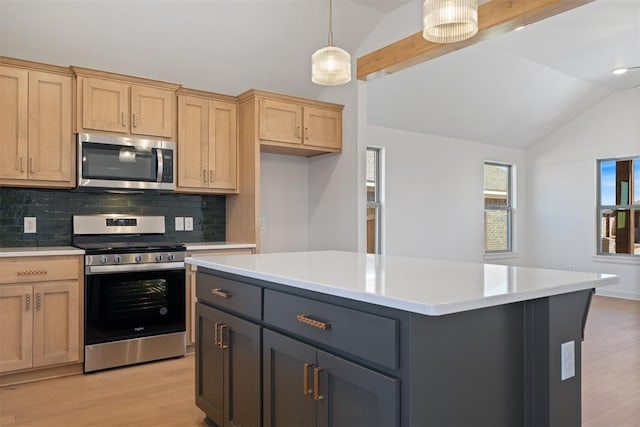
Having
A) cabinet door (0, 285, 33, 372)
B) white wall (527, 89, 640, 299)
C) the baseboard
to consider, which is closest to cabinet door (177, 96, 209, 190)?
cabinet door (0, 285, 33, 372)

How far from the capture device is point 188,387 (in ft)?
10.2

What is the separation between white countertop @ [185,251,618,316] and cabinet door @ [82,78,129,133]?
1893mm

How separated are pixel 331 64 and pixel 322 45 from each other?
195cm

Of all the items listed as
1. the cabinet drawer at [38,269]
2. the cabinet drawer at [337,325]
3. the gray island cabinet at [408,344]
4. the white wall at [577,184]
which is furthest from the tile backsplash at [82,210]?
the white wall at [577,184]

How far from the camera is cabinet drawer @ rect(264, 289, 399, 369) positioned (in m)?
1.34

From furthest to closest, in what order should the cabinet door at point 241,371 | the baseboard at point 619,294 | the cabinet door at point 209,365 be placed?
the baseboard at point 619,294 → the cabinet door at point 209,365 → the cabinet door at point 241,371

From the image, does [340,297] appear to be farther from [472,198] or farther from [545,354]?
[472,198]

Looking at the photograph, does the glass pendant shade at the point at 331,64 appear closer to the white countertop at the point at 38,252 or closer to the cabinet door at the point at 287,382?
the cabinet door at the point at 287,382

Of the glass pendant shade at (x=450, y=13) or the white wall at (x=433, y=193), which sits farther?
the white wall at (x=433, y=193)

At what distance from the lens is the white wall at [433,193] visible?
243 inches

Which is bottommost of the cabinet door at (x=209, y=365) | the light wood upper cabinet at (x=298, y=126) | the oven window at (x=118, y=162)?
the cabinet door at (x=209, y=365)

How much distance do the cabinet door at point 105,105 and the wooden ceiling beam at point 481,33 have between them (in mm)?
2216

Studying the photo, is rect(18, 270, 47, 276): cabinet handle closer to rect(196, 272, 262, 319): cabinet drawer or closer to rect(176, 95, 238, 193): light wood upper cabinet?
rect(176, 95, 238, 193): light wood upper cabinet

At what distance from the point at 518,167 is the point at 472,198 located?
55.5 inches
